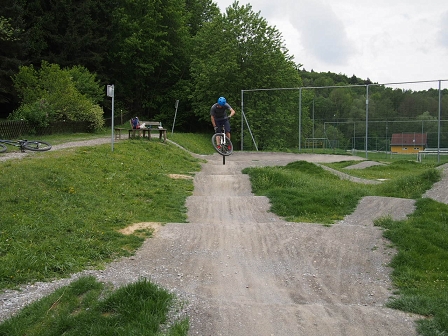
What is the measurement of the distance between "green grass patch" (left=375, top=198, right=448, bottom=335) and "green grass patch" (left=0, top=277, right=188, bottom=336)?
8.00ft

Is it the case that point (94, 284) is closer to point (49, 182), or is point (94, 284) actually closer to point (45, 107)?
point (49, 182)

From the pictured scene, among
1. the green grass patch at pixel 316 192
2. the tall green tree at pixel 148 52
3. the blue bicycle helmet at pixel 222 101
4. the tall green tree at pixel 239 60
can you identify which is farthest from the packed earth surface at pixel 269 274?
the tall green tree at pixel 148 52

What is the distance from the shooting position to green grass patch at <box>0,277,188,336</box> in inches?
160

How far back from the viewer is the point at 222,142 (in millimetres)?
13969

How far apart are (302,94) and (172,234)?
18.6 metres

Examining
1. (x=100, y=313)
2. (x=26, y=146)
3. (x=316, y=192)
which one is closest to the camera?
(x=100, y=313)

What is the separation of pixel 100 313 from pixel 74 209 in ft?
13.0

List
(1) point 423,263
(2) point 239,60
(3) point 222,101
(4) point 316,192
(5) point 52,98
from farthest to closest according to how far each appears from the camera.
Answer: (2) point 239,60 → (5) point 52,98 → (3) point 222,101 → (4) point 316,192 → (1) point 423,263

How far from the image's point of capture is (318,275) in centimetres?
605

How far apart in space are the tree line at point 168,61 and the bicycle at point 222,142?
10183 mm

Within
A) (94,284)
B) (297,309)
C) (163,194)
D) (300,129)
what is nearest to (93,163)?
(163,194)

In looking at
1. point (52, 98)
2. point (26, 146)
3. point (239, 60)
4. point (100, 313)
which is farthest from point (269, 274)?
point (239, 60)

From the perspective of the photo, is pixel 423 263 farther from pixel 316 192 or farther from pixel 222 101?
pixel 222 101

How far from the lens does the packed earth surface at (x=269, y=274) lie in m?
4.39
